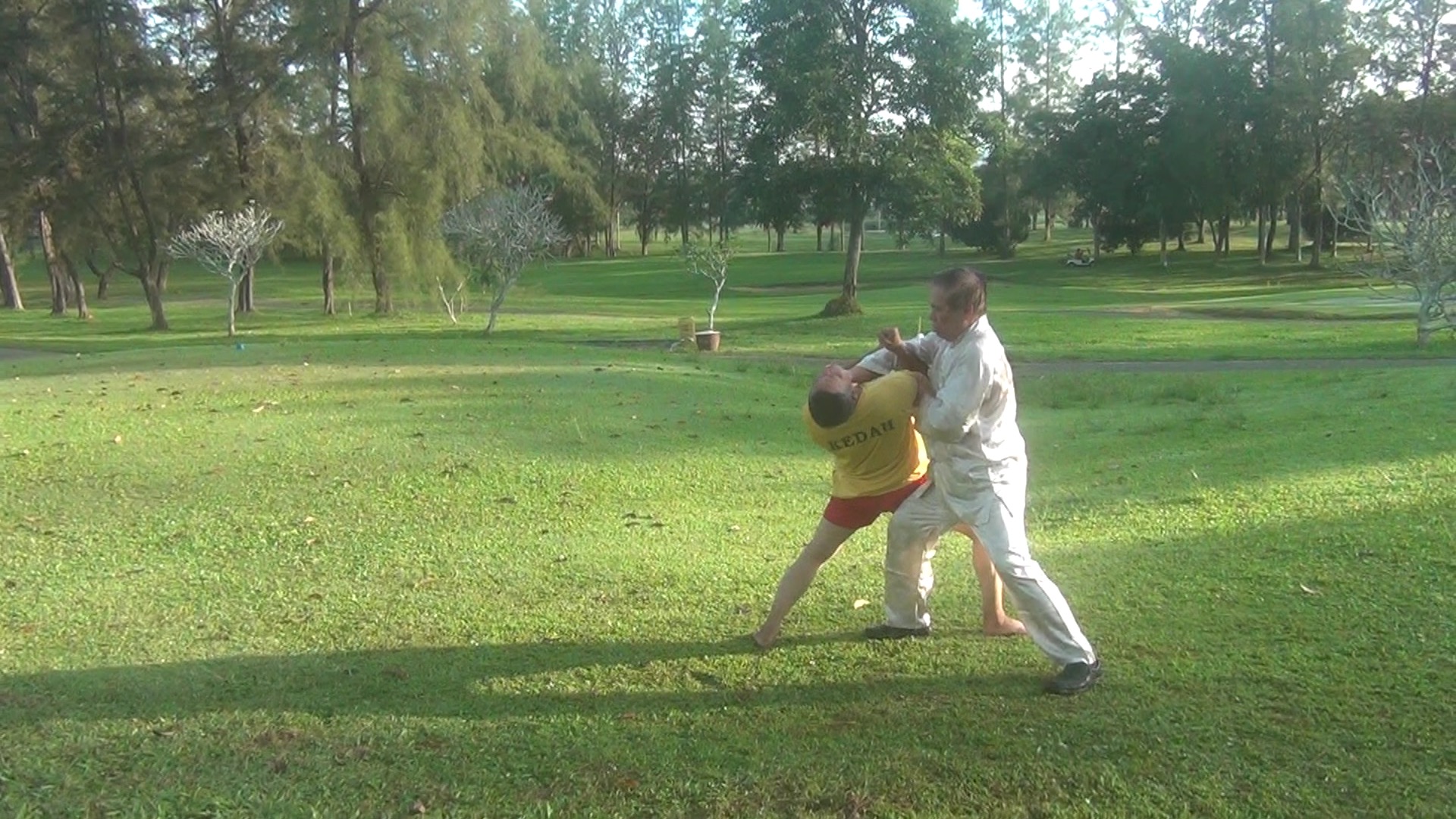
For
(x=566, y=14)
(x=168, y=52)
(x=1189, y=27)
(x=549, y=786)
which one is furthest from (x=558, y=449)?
(x=566, y=14)

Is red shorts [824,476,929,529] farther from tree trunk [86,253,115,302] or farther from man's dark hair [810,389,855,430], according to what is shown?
tree trunk [86,253,115,302]

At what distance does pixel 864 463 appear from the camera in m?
4.86

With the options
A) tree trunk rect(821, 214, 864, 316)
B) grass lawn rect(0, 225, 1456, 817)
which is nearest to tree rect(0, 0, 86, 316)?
tree trunk rect(821, 214, 864, 316)

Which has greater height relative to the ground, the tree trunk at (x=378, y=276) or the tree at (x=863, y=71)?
the tree at (x=863, y=71)

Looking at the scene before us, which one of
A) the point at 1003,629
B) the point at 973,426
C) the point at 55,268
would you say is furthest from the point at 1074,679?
the point at 55,268

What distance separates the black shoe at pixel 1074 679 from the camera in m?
4.32

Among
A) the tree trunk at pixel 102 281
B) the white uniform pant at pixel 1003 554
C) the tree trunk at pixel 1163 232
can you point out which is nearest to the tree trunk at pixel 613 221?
the tree trunk at pixel 102 281

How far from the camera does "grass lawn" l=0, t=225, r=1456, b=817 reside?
3.73 metres

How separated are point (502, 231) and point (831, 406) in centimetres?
2828

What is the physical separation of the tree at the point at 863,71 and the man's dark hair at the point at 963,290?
30368 mm

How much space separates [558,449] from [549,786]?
21.7ft

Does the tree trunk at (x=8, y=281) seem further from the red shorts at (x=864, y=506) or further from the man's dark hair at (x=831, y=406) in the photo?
the man's dark hair at (x=831, y=406)

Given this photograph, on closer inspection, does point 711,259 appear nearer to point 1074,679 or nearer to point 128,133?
point 128,133

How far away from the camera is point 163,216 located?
130 ft
